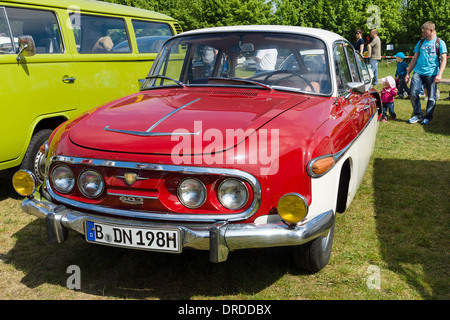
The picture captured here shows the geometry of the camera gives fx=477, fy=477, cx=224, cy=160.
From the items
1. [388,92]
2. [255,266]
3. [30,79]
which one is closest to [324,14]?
[388,92]

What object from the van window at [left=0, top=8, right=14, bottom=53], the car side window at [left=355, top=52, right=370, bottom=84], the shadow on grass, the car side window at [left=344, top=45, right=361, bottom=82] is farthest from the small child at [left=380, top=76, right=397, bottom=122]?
the van window at [left=0, top=8, right=14, bottom=53]

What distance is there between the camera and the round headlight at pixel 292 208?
277 centimetres

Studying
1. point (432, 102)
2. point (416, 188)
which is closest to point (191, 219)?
point (416, 188)

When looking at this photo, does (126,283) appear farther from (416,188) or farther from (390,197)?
(416,188)

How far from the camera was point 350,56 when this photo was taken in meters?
5.01

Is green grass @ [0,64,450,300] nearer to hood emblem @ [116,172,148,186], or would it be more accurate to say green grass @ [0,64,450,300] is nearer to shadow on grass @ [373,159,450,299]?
shadow on grass @ [373,159,450,299]

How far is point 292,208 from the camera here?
2787 mm

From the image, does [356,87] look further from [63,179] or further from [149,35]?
[149,35]

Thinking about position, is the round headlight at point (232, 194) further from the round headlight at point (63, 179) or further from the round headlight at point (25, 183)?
the round headlight at point (25, 183)

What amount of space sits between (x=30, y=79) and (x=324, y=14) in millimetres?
48233

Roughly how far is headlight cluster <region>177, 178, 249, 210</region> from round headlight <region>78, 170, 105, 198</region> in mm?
567

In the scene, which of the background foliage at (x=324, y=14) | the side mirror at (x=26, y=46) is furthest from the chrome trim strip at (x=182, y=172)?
the background foliage at (x=324, y=14)

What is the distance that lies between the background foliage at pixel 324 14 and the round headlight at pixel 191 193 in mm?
48028

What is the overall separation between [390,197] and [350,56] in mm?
1633
